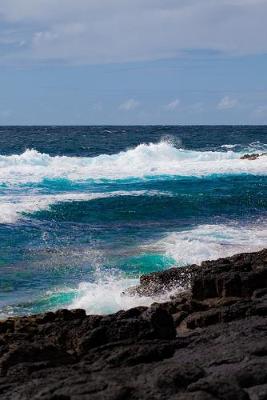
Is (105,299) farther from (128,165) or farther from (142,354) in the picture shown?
(128,165)

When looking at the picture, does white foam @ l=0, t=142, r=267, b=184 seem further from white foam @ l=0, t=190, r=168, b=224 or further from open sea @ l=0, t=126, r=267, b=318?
white foam @ l=0, t=190, r=168, b=224

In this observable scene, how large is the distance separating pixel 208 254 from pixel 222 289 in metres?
6.31

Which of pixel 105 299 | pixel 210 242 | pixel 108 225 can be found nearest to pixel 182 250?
pixel 210 242

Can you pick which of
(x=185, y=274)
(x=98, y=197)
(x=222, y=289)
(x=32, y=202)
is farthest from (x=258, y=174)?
(x=222, y=289)

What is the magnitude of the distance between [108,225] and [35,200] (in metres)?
6.32

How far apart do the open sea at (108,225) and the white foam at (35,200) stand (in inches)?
1.5

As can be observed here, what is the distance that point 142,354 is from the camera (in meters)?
7.17

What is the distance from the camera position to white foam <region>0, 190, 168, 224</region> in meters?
24.4

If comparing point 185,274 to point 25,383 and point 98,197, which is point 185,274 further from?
point 98,197

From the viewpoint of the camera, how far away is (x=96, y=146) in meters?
67.9

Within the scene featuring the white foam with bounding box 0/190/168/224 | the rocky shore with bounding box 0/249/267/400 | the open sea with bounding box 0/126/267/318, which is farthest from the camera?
the white foam with bounding box 0/190/168/224

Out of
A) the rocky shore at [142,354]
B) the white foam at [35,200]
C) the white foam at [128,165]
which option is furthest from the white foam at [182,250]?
the white foam at [128,165]

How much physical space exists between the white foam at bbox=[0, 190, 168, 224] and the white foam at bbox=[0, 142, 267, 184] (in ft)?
22.4

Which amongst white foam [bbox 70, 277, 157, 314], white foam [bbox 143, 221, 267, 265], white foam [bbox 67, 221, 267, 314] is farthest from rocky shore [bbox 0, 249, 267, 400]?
white foam [bbox 143, 221, 267, 265]
